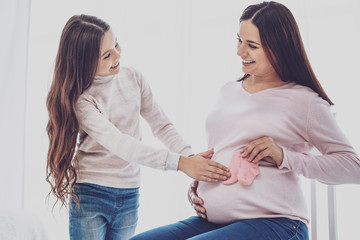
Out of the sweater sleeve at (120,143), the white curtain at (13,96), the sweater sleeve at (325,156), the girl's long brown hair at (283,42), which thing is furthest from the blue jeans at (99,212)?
the white curtain at (13,96)

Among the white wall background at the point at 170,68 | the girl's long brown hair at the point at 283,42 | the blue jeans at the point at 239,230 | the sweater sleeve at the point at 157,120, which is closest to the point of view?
the blue jeans at the point at 239,230

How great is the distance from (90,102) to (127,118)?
161 mm

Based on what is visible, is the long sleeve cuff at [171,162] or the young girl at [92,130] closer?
the long sleeve cuff at [171,162]

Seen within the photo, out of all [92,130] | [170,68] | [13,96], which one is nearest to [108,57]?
[92,130]

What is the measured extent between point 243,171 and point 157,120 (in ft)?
1.81

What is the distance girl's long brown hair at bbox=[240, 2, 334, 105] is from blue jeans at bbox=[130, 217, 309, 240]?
43cm

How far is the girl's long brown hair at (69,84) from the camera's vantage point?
1296mm

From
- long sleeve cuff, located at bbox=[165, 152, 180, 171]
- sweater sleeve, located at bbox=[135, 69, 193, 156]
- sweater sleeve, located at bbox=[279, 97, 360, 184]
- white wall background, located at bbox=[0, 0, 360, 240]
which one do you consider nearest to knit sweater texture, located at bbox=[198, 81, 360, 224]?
sweater sleeve, located at bbox=[279, 97, 360, 184]

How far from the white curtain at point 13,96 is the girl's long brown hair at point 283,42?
168 centimetres

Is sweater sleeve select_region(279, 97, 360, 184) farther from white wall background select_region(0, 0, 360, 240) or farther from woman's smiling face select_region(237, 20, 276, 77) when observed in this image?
white wall background select_region(0, 0, 360, 240)

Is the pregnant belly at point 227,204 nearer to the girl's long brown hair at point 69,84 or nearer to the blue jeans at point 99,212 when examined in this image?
the blue jeans at point 99,212

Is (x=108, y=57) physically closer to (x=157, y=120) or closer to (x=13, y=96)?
(x=157, y=120)

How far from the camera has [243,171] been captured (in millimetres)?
1083

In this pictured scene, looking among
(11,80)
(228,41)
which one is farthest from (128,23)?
(11,80)
